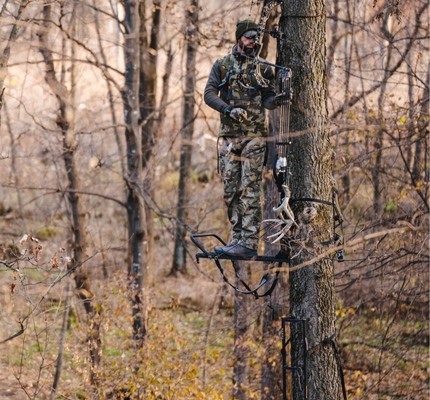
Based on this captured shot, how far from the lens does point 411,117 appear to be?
811 cm

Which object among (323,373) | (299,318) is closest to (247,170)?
(299,318)

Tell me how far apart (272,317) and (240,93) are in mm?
5856

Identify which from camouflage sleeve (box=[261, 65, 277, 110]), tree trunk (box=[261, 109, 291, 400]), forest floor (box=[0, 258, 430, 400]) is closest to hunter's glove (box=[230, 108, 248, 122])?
camouflage sleeve (box=[261, 65, 277, 110])

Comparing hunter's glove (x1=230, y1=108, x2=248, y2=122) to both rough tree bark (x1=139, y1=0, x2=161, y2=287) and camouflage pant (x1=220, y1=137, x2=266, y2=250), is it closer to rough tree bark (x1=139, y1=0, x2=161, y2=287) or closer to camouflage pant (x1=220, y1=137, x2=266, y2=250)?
camouflage pant (x1=220, y1=137, x2=266, y2=250)

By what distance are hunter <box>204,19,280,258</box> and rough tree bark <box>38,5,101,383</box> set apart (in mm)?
5354

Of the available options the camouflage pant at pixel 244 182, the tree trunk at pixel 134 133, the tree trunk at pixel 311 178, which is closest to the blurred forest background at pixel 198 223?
the tree trunk at pixel 134 133

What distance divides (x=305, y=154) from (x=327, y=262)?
3.51ft

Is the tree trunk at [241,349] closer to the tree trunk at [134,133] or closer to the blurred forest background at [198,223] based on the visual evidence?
the blurred forest background at [198,223]

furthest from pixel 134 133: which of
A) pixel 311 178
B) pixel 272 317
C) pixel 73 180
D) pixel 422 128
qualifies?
pixel 311 178

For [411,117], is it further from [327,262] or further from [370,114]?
[327,262]

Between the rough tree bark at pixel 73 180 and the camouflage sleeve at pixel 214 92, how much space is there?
17.8ft

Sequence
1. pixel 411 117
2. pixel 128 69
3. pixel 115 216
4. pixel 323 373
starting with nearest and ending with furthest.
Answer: pixel 323 373 < pixel 411 117 < pixel 128 69 < pixel 115 216

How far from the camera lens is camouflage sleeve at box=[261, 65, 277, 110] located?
15.4 feet

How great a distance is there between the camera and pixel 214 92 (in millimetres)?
4699
